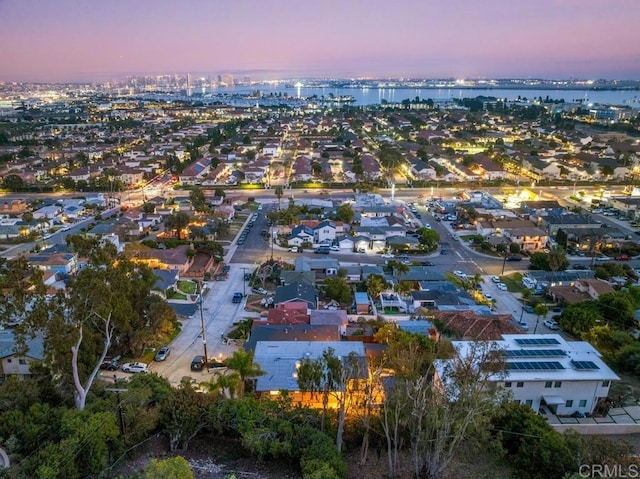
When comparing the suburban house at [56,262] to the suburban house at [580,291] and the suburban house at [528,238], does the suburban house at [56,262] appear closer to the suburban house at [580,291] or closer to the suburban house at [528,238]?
the suburban house at [580,291]

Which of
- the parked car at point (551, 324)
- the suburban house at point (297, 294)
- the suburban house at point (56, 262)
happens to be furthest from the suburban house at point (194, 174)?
the parked car at point (551, 324)

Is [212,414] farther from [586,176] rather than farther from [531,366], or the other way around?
[586,176]

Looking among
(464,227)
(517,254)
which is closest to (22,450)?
(517,254)

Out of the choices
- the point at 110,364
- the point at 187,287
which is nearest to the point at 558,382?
the point at 110,364

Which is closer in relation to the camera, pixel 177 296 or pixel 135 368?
pixel 135 368

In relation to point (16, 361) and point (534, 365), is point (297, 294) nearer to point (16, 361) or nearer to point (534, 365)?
point (534, 365)
